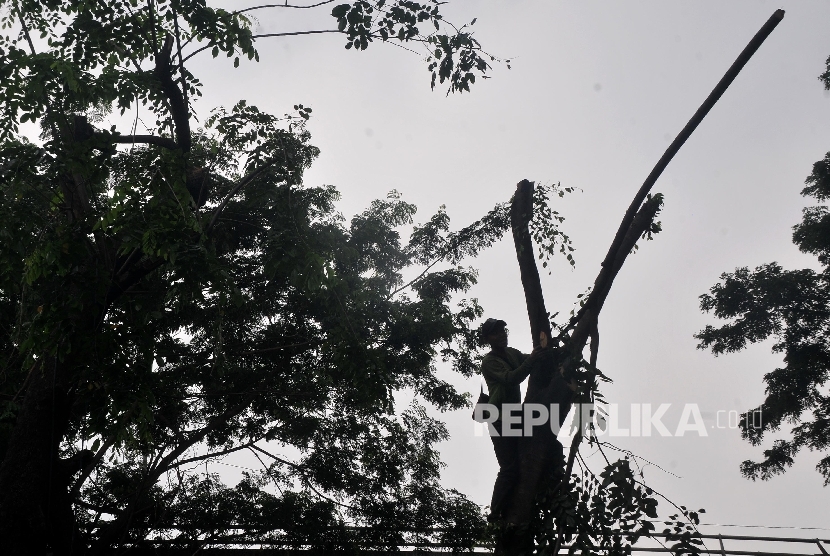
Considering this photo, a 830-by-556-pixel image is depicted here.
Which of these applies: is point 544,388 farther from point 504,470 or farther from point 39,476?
point 39,476

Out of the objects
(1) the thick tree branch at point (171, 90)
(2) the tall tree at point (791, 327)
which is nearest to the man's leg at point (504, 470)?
(1) the thick tree branch at point (171, 90)

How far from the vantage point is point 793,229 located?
1662 centimetres

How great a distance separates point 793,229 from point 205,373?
13.7m

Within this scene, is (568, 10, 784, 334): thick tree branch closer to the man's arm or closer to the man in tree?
the man's arm

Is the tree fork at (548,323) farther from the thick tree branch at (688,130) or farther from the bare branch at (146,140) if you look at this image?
the bare branch at (146,140)

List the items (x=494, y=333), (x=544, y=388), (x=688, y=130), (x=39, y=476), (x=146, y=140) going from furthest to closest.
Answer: (x=146, y=140)
(x=39, y=476)
(x=494, y=333)
(x=544, y=388)
(x=688, y=130)

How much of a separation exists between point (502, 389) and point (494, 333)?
1.51ft

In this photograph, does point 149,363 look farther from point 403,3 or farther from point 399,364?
point 399,364

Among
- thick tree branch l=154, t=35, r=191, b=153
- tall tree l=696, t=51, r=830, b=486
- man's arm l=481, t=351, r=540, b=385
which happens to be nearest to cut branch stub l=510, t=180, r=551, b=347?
man's arm l=481, t=351, r=540, b=385

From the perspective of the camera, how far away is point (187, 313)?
10.0m

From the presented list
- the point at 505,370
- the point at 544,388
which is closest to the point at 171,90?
the point at 505,370

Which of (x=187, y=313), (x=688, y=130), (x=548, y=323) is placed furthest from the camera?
(x=187, y=313)

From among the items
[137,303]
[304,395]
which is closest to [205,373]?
[304,395]

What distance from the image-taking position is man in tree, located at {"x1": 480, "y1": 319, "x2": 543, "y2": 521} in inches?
184
